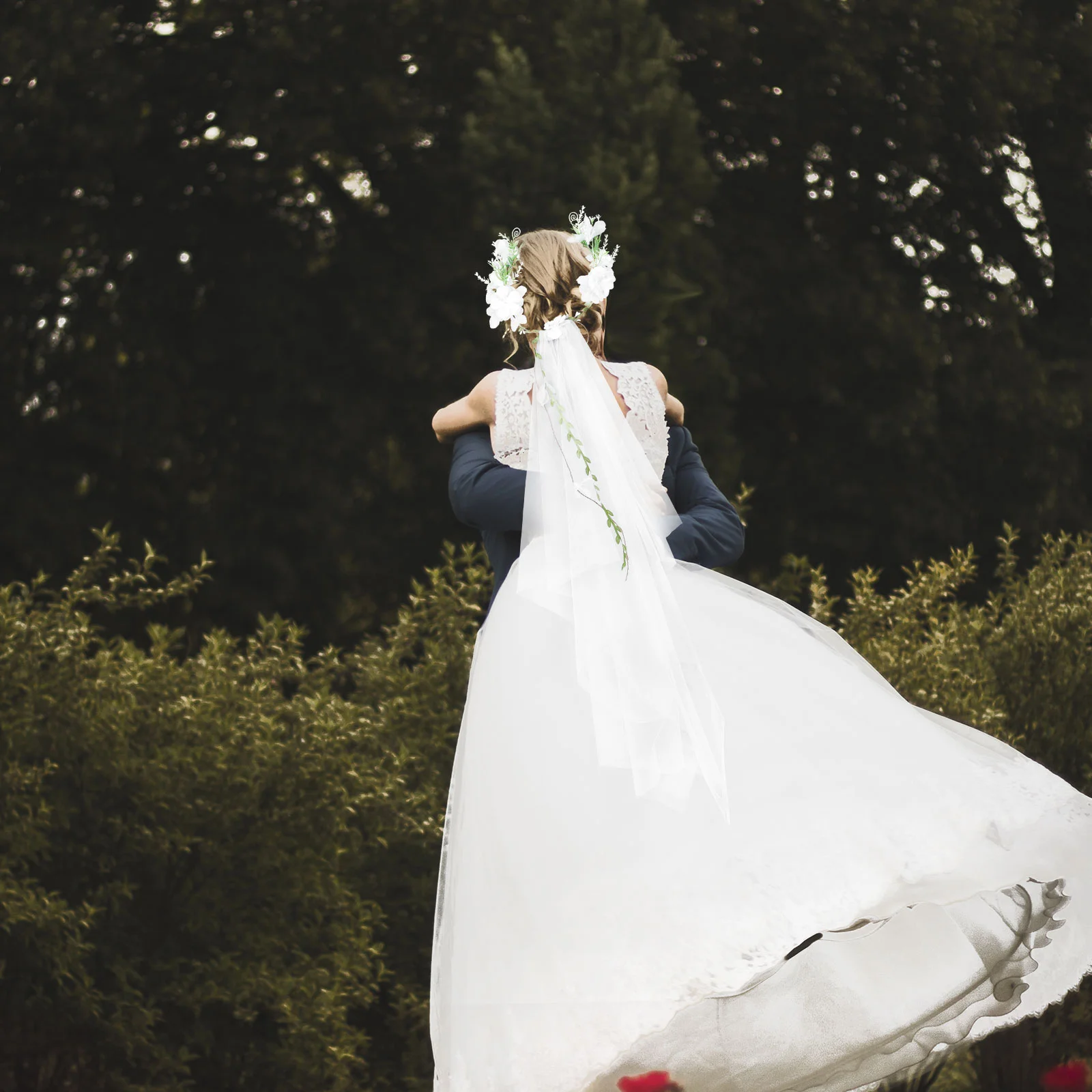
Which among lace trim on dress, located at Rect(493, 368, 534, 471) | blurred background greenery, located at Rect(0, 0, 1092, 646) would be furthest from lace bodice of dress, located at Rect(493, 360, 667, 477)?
blurred background greenery, located at Rect(0, 0, 1092, 646)

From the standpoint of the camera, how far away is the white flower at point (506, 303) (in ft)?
9.11

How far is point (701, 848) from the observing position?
2.21m

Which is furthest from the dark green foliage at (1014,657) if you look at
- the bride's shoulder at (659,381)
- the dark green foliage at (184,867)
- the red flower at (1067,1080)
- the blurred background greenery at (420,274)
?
the red flower at (1067,1080)

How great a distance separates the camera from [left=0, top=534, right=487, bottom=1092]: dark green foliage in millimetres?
4387

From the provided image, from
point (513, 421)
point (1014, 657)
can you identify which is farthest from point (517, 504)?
point (1014, 657)

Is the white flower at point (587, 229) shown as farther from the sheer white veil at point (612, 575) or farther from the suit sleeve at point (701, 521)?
the suit sleeve at point (701, 521)

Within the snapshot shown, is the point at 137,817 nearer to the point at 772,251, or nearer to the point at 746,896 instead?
the point at 746,896

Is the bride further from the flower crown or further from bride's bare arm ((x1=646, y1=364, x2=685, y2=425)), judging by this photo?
bride's bare arm ((x1=646, y1=364, x2=685, y2=425))

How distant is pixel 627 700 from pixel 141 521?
7.03 meters

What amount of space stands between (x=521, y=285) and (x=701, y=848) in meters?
Result: 1.22

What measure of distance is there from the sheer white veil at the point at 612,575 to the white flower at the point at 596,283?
6 centimetres

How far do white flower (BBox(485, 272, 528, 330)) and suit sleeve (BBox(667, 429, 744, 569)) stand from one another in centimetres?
44

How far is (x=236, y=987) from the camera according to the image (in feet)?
14.6

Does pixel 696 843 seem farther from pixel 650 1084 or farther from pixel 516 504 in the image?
pixel 516 504
